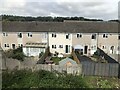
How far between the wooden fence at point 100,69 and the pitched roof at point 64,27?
1430cm

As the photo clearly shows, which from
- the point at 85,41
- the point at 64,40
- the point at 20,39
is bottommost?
the point at 85,41

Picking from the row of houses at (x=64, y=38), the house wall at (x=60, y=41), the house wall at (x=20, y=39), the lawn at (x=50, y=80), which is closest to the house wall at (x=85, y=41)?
the row of houses at (x=64, y=38)

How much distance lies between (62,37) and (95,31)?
5442mm

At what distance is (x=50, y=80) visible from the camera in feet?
60.7

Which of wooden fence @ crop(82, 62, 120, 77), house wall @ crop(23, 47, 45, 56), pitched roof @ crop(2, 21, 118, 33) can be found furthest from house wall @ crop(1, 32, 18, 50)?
wooden fence @ crop(82, 62, 120, 77)

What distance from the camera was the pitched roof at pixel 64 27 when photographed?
35.1 meters

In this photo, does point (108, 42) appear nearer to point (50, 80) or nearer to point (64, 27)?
point (64, 27)

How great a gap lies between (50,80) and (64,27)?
18.6 metres

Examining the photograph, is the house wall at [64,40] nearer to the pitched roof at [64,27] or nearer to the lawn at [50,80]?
the pitched roof at [64,27]

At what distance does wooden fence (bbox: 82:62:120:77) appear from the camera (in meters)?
20.9

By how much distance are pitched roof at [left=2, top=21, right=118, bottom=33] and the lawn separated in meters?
15.5

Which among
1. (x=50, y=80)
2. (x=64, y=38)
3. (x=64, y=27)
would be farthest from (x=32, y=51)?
(x=50, y=80)

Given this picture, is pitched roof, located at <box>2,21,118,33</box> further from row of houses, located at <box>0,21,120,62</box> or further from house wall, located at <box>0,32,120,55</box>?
house wall, located at <box>0,32,120,55</box>

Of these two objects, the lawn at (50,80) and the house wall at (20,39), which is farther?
the house wall at (20,39)
